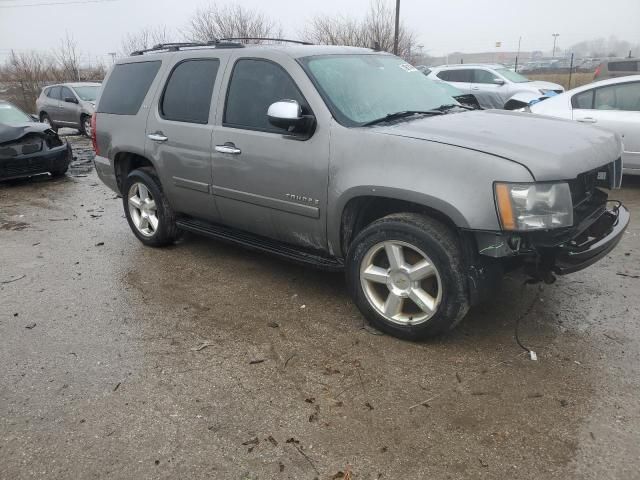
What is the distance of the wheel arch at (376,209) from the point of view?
3.06m

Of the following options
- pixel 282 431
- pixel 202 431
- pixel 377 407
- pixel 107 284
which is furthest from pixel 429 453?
pixel 107 284

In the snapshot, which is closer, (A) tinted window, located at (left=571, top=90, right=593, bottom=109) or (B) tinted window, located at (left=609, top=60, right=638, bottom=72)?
(A) tinted window, located at (left=571, top=90, right=593, bottom=109)

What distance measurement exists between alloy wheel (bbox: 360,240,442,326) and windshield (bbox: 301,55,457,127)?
0.89m

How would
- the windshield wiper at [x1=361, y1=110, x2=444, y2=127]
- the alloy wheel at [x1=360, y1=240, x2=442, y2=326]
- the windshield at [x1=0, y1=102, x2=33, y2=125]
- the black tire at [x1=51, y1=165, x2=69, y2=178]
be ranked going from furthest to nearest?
the black tire at [x1=51, y1=165, x2=69, y2=178], the windshield at [x1=0, y1=102, x2=33, y2=125], the windshield wiper at [x1=361, y1=110, x2=444, y2=127], the alloy wheel at [x1=360, y1=240, x2=442, y2=326]

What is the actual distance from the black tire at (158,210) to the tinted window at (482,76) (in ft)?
39.2

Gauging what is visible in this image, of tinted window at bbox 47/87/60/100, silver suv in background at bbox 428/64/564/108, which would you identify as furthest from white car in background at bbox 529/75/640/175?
tinted window at bbox 47/87/60/100

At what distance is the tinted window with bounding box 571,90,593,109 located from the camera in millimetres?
7258

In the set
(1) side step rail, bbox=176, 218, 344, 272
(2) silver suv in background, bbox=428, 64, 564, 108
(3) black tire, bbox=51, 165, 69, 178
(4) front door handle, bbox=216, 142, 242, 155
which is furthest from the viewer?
(2) silver suv in background, bbox=428, 64, 564, 108

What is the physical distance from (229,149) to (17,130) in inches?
261

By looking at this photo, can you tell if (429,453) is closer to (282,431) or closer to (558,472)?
(558,472)

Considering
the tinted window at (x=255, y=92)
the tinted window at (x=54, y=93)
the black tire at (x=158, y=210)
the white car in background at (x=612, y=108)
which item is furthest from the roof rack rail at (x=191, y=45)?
the tinted window at (x=54, y=93)

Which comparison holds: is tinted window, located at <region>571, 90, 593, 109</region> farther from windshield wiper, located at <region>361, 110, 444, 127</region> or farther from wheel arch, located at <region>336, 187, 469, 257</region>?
wheel arch, located at <region>336, 187, 469, 257</region>

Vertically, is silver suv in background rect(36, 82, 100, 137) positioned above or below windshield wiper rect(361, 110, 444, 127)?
below

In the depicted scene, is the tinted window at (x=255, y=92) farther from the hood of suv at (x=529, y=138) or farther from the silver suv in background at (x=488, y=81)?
the silver suv in background at (x=488, y=81)
